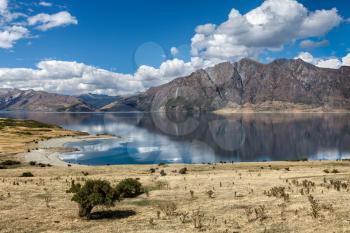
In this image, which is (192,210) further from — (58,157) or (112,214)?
(58,157)

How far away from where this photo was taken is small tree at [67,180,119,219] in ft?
83.2

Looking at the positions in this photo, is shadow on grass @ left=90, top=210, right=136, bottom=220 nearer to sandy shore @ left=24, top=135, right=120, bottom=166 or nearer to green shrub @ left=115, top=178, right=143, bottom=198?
green shrub @ left=115, top=178, right=143, bottom=198

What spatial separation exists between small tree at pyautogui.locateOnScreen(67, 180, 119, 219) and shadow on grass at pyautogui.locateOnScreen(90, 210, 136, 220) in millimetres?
A: 759

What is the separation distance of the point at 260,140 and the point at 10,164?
118 meters

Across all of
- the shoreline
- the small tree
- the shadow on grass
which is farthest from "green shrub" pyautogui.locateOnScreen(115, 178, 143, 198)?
the shoreline

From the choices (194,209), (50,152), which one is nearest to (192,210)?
(194,209)

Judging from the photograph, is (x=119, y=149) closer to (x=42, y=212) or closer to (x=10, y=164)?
(x=10, y=164)

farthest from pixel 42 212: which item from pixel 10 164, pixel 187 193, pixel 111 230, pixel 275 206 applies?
pixel 10 164

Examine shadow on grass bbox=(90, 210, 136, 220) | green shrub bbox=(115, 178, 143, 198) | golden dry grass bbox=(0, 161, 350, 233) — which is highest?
green shrub bbox=(115, 178, 143, 198)

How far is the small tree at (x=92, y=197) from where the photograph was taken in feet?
83.2

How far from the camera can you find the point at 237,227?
22.2 m

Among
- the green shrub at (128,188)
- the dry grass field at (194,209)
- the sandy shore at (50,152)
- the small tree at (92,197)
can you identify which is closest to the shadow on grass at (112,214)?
the dry grass field at (194,209)

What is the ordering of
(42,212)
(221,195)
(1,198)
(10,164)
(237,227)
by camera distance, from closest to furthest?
(237,227) < (42,212) < (1,198) < (221,195) < (10,164)

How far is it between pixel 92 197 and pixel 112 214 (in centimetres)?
231
